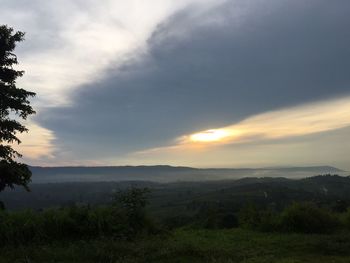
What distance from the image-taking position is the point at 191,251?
13.6 m

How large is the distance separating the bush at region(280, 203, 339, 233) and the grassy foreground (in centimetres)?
260

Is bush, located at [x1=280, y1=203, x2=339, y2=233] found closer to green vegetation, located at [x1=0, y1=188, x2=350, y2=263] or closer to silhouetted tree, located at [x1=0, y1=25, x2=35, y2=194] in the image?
green vegetation, located at [x1=0, y1=188, x2=350, y2=263]

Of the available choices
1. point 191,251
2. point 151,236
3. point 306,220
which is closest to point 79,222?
point 151,236

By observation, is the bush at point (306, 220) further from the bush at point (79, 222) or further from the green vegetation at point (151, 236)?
the bush at point (79, 222)

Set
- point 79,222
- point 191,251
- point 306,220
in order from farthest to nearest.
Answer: point 306,220
point 79,222
point 191,251

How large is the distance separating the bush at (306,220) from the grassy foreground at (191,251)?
8.54 feet

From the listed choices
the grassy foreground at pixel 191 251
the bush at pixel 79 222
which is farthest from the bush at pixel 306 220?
the bush at pixel 79 222

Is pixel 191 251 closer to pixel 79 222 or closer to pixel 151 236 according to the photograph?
pixel 151 236

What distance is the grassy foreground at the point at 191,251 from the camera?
42.4 feet

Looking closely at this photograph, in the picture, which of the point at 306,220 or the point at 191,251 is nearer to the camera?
the point at 191,251

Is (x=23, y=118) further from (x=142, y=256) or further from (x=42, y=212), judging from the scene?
(x=142, y=256)

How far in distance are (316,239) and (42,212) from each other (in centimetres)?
1029

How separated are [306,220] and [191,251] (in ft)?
26.7

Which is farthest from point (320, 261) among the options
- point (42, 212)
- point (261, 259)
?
point (42, 212)
